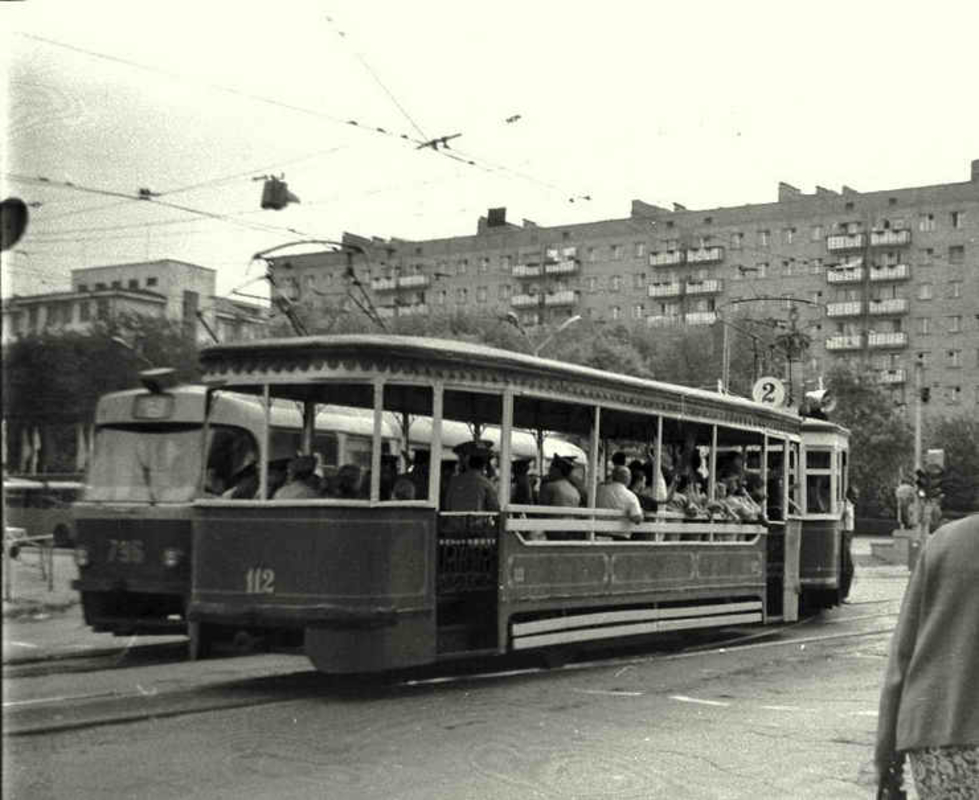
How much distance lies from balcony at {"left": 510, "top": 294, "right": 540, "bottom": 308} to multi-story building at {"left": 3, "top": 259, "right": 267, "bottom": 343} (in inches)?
1297

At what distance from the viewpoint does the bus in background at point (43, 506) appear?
521cm

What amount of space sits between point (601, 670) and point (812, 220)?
46905mm

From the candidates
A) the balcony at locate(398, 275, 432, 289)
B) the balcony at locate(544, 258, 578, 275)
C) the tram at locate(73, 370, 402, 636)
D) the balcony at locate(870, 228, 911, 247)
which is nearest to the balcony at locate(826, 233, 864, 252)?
the balcony at locate(870, 228, 911, 247)

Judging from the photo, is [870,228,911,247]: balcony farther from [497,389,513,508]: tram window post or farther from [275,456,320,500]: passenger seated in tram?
A: [275,456,320,500]: passenger seated in tram

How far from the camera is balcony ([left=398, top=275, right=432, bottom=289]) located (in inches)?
827

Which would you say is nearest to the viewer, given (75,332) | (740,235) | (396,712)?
(75,332)

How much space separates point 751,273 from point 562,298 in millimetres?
8340

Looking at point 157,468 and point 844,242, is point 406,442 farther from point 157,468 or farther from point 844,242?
point 844,242

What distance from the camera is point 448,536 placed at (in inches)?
434

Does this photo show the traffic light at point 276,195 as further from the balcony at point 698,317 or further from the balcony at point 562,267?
the balcony at point 698,317

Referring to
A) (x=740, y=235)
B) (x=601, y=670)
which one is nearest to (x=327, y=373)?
(x=601, y=670)

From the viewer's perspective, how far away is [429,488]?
35.5 ft

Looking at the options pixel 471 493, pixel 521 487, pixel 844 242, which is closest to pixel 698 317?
pixel 844 242

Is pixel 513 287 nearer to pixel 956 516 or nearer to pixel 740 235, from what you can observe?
pixel 740 235
